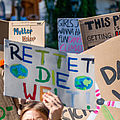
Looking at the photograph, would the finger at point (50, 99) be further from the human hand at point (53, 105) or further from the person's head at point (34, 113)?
the person's head at point (34, 113)

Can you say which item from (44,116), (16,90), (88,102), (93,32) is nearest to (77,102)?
(88,102)

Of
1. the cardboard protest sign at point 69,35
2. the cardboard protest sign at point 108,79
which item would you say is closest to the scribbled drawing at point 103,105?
the cardboard protest sign at point 108,79

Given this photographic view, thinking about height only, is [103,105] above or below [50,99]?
below

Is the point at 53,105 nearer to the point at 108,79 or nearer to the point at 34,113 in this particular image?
the point at 34,113

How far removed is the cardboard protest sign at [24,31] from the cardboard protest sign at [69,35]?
68cm

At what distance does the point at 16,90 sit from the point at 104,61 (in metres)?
0.67

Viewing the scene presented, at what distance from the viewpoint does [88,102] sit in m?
1.53

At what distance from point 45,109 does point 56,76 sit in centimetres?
24

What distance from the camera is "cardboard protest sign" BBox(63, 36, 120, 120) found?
1.85 m

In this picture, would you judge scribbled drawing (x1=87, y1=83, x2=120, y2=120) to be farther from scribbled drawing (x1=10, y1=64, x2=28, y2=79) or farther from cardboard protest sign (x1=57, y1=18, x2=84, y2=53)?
cardboard protest sign (x1=57, y1=18, x2=84, y2=53)

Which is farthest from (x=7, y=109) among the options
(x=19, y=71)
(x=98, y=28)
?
(x=98, y=28)

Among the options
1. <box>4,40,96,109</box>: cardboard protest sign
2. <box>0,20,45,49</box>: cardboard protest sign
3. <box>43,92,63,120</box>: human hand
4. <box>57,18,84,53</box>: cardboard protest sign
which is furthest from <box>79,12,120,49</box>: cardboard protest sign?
<box>43,92,63,120</box>: human hand

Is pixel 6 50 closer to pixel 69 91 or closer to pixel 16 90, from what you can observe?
pixel 16 90

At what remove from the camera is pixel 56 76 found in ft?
5.03
